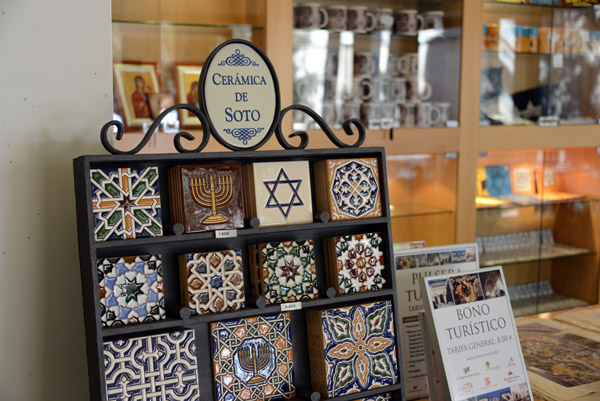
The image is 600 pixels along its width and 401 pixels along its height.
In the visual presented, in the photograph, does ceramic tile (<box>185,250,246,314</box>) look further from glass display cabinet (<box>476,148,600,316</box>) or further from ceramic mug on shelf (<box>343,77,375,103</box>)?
glass display cabinet (<box>476,148,600,316</box>)

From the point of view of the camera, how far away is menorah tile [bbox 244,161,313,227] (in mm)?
1629

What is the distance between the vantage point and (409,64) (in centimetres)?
350

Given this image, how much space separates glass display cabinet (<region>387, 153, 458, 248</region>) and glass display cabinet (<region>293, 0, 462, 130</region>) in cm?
23

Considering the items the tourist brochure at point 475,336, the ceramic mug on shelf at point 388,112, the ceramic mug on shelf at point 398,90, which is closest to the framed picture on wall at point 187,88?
the ceramic mug on shelf at point 388,112

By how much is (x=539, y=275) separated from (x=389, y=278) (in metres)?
2.78

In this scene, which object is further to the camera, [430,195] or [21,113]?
[430,195]

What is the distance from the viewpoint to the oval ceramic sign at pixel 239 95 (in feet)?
5.15

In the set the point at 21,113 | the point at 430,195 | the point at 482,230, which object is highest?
the point at 21,113

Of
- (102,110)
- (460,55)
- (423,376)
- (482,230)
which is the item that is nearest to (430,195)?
(482,230)

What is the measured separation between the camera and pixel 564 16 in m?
3.88

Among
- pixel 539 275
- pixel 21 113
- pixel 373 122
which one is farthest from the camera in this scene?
pixel 539 275

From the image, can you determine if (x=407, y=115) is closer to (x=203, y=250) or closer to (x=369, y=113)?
(x=369, y=113)

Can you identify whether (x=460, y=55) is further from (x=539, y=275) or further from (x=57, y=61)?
(x=57, y=61)

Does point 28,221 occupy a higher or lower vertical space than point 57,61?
lower
